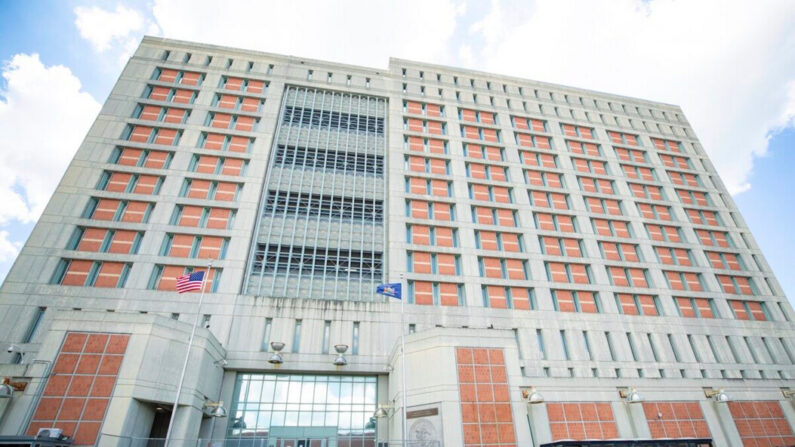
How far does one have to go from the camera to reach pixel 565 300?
4078cm

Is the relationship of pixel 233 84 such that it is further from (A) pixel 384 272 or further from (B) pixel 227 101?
(A) pixel 384 272

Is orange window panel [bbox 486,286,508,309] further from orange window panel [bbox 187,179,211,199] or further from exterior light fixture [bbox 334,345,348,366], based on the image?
orange window panel [bbox 187,179,211,199]

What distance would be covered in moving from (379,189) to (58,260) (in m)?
29.0

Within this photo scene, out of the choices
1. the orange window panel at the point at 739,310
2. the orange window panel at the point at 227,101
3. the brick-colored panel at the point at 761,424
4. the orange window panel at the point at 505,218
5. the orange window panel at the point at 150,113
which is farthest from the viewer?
the orange window panel at the point at 227,101

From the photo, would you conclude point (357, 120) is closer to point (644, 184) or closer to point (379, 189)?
point (379, 189)

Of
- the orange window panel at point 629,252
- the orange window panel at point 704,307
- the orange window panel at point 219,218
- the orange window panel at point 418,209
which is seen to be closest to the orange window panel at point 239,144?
the orange window panel at point 219,218

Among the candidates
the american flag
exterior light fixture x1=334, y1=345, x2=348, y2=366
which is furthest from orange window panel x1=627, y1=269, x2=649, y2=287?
the american flag

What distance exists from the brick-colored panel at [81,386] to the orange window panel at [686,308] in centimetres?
4957

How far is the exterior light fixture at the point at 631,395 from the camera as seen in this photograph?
29.0 metres

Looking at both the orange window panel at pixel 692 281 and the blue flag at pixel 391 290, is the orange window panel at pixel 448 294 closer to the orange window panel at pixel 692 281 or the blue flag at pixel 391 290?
the blue flag at pixel 391 290

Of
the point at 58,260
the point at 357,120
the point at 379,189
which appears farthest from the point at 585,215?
the point at 58,260

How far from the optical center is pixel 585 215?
47562 mm

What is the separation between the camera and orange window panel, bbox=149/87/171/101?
4647cm

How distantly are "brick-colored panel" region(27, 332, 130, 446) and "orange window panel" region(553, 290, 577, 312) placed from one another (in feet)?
118
